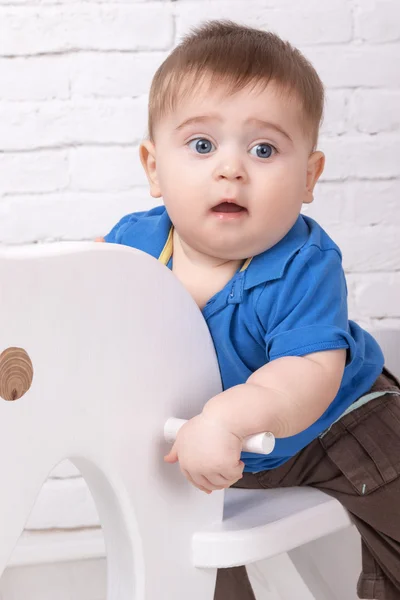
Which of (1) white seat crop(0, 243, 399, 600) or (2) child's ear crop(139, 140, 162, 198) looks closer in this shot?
(1) white seat crop(0, 243, 399, 600)

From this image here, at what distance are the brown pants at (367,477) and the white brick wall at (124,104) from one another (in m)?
0.59

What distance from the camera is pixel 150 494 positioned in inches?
25.1

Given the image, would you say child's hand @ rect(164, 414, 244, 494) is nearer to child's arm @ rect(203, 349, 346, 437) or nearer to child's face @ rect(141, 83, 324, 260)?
child's arm @ rect(203, 349, 346, 437)

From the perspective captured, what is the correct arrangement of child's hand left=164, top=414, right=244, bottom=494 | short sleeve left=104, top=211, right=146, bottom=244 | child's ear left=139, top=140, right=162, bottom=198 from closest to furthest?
1. child's hand left=164, top=414, right=244, bottom=494
2. child's ear left=139, top=140, right=162, bottom=198
3. short sleeve left=104, top=211, right=146, bottom=244

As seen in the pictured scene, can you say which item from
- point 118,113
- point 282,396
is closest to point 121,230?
point 282,396

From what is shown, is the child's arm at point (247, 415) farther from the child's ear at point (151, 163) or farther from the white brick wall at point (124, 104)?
the white brick wall at point (124, 104)

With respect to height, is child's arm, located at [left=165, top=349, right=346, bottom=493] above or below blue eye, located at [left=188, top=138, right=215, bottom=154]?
below

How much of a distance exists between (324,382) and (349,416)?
0.73 ft

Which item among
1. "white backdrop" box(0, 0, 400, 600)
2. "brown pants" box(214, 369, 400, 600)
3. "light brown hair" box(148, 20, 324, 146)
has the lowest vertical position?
"brown pants" box(214, 369, 400, 600)

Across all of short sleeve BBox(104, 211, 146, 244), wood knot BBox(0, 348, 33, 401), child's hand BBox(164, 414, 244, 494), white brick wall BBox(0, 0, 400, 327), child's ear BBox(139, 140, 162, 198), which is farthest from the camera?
white brick wall BBox(0, 0, 400, 327)

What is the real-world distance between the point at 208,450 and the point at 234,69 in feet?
1.04

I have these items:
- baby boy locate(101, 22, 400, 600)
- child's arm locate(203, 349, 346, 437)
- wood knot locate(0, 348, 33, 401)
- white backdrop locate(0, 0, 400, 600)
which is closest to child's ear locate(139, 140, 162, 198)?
baby boy locate(101, 22, 400, 600)

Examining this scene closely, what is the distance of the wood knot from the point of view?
19.7 inches

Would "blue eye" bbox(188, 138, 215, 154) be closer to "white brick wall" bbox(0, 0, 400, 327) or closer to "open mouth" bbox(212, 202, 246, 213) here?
"open mouth" bbox(212, 202, 246, 213)
